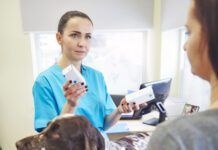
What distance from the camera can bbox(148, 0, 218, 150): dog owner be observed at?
365mm

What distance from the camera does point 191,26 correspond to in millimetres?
411

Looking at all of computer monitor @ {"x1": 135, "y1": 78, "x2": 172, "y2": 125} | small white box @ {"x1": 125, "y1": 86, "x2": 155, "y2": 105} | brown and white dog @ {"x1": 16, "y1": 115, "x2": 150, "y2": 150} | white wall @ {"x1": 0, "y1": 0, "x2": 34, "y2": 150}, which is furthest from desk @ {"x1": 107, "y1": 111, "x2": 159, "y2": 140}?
white wall @ {"x1": 0, "y1": 0, "x2": 34, "y2": 150}

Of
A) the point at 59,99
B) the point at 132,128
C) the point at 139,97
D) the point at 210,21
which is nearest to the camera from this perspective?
the point at 210,21

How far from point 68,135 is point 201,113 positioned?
735 millimetres

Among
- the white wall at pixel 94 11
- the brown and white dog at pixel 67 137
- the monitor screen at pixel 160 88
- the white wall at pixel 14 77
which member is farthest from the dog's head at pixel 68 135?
the white wall at pixel 14 77

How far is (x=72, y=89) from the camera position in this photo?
39.6 inches

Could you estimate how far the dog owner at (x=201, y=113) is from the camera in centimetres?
37

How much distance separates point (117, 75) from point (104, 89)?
121 cm

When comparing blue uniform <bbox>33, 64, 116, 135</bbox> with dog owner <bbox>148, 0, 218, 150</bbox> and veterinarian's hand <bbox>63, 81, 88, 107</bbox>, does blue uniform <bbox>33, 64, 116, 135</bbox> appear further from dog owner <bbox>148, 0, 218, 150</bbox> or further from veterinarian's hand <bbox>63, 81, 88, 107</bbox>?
dog owner <bbox>148, 0, 218, 150</bbox>

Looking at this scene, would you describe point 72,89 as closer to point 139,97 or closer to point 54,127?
point 54,127

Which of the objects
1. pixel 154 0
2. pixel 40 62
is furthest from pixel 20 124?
pixel 154 0

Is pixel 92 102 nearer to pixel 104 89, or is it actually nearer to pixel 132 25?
pixel 104 89

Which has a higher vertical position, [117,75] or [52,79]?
[52,79]

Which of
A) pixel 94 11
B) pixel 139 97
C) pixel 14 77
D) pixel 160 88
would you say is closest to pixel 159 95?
pixel 160 88
